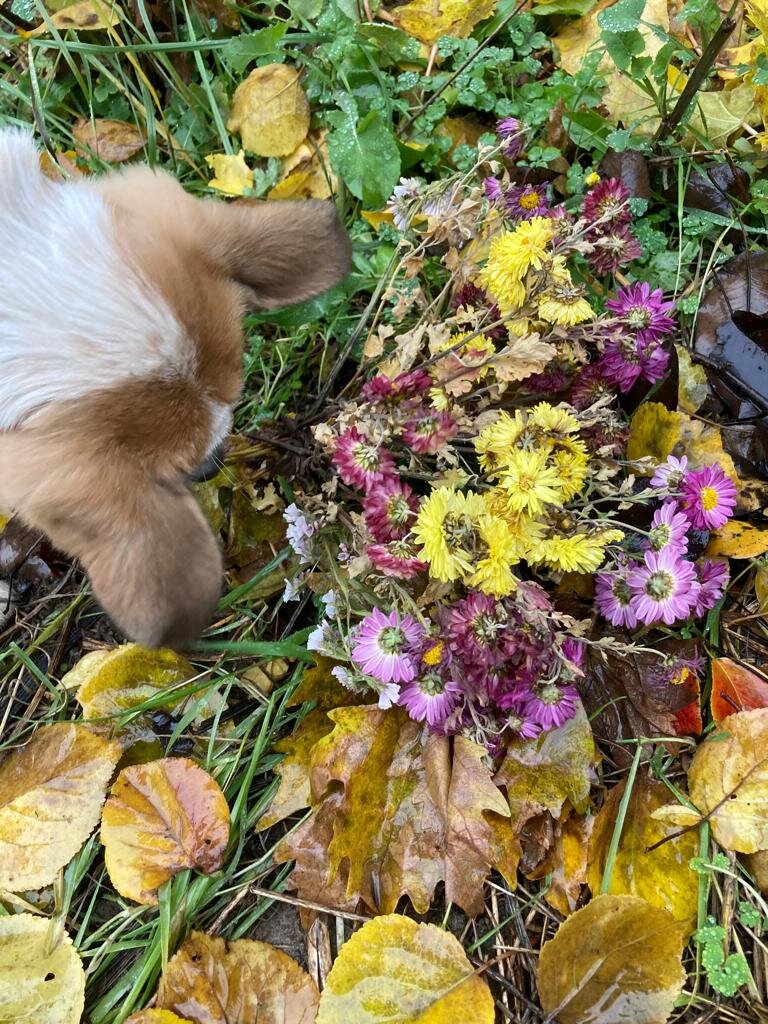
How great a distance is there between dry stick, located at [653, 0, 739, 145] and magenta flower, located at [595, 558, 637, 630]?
4.20 feet

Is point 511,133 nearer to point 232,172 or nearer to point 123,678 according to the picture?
point 232,172

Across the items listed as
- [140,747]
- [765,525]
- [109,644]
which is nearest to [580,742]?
[765,525]

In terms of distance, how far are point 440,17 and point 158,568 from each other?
208 cm

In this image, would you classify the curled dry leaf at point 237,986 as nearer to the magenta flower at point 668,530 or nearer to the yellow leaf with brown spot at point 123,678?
the yellow leaf with brown spot at point 123,678

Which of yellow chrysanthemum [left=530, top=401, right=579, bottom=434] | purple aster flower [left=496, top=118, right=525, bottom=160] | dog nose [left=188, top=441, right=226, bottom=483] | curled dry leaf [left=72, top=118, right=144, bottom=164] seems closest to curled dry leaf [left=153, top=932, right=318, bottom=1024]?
dog nose [left=188, top=441, right=226, bottom=483]

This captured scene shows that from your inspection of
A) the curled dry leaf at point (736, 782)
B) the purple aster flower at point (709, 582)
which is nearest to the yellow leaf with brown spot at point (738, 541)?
the purple aster flower at point (709, 582)

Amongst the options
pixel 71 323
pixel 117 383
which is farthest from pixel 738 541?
pixel 71 323

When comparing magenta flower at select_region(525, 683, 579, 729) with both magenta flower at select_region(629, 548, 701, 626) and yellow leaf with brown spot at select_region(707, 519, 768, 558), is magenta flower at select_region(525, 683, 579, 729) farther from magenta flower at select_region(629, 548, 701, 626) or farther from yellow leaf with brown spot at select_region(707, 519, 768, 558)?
yellow leaf with brown spot at select_region(707, 519, 768, 558)

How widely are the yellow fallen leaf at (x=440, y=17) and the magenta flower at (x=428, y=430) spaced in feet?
5.17

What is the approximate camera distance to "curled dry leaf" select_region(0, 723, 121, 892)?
203 centimetres

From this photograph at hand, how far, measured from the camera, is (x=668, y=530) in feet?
5.54

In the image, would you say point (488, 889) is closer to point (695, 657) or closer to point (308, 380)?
point (695, 657)

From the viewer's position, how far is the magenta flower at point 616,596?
5.86 ft

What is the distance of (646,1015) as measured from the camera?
1739mm
